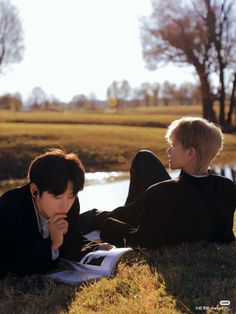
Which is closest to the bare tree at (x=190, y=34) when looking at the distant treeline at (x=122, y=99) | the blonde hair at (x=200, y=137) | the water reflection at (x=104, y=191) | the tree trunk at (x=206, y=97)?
the tree trunk at (x=206, y=97)

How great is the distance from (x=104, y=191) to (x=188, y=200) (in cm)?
688

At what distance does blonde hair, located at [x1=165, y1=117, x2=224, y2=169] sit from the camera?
398 centimetres

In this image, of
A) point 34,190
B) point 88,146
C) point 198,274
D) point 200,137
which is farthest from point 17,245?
point 88,146

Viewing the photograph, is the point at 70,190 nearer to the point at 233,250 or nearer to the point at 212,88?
the point at 233,250

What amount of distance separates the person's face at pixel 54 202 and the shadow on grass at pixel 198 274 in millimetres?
728

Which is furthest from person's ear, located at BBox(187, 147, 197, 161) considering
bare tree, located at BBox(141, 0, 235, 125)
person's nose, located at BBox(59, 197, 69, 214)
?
bare tree, located at BBox(141, 0, 235, 125)

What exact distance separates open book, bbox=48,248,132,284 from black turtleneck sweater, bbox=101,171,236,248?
0.39 meters

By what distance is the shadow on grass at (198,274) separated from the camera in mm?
2934

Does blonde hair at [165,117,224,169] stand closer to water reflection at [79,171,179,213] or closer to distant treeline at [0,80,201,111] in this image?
water reflection at [79,171,179,213]

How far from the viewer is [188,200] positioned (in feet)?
12.9

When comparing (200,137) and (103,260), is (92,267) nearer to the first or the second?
(103,260)

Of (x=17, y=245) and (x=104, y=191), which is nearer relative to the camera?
(x=17, y=245)

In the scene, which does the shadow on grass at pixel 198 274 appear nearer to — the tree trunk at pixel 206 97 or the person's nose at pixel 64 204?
the person's nose at pixel 64 204

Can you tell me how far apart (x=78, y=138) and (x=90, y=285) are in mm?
16333
